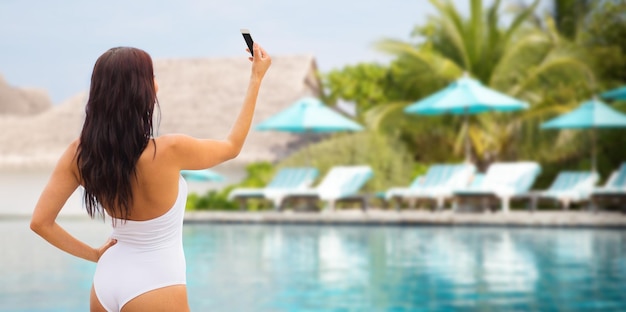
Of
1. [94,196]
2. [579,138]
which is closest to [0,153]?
[579,138]

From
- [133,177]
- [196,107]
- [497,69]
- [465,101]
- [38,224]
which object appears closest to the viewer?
[133,177]

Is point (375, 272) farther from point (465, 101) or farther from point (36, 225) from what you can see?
point (465, 101)

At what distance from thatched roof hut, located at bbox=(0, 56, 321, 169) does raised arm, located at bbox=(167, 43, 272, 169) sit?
3156cm

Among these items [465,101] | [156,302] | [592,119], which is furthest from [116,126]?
[465,101]

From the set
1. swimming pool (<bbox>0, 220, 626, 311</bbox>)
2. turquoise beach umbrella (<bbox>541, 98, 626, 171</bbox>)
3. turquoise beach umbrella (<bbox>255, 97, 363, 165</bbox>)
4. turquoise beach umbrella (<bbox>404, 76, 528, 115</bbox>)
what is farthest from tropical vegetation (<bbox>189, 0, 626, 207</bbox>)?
swimming pool (<bbox>0, 220, 626, 311</bbox>)

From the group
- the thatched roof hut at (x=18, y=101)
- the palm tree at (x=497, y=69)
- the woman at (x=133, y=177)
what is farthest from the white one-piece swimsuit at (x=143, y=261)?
the thatched roof hut at (x=18, y=101)

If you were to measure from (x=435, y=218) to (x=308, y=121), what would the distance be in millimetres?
5271

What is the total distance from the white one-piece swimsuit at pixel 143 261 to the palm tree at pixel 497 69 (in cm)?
2413

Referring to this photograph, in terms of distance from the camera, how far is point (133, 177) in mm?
2324

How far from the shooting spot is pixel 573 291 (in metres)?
9.28

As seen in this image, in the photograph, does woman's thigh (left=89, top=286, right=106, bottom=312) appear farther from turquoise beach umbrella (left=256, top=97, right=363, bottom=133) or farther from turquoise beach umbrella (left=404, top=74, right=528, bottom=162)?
turquoise beach umbrella (left=256, top=97, right=363, bottom=133)

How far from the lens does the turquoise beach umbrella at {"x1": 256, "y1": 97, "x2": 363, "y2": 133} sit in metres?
24.7

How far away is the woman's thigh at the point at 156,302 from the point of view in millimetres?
2332

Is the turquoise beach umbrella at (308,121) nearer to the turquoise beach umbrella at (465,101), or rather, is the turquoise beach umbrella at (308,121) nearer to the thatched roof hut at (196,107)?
the turquoise beach umbrella at (465,101)
